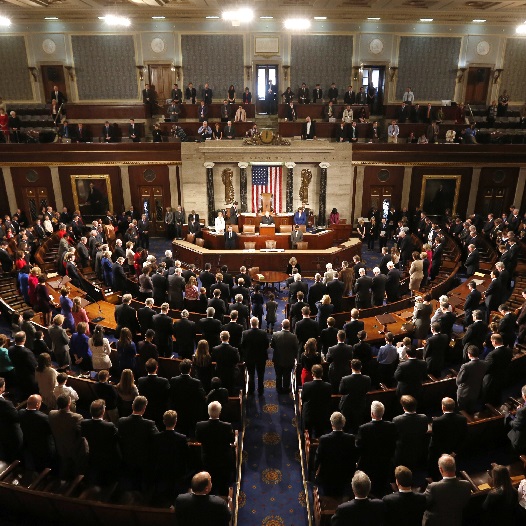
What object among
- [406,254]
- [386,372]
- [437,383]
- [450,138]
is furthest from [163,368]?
[450,138]

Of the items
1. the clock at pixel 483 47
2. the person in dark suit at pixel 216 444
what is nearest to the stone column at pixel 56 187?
the person in dark suit at pixel 216 444

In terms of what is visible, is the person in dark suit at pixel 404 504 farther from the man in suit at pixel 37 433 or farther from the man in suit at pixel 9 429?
the man in suit at pixel 9 429

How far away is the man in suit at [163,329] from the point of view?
7539 millimetres

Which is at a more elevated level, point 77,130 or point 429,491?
point 77,130

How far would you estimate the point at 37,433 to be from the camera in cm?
503

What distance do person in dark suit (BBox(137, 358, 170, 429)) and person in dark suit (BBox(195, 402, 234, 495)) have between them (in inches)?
37.4

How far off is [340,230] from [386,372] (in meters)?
9.39

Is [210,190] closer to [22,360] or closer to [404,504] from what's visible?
[22,360]

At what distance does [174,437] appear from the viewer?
468cm

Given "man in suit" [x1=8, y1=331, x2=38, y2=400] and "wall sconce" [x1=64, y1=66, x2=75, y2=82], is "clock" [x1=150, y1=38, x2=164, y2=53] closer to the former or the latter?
"wall sconce" [x1=64, y1=66, x2=75, y2=82]

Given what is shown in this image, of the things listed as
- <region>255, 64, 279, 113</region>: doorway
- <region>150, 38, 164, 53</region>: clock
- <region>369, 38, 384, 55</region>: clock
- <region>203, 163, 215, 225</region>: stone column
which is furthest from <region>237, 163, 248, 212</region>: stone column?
<region>369, 38, 384, 55</region>: clock

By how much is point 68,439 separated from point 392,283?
7459mm

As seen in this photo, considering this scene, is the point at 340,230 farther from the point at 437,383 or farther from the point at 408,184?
the point at 437,383

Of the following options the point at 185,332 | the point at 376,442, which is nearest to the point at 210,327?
the point at 185,332
